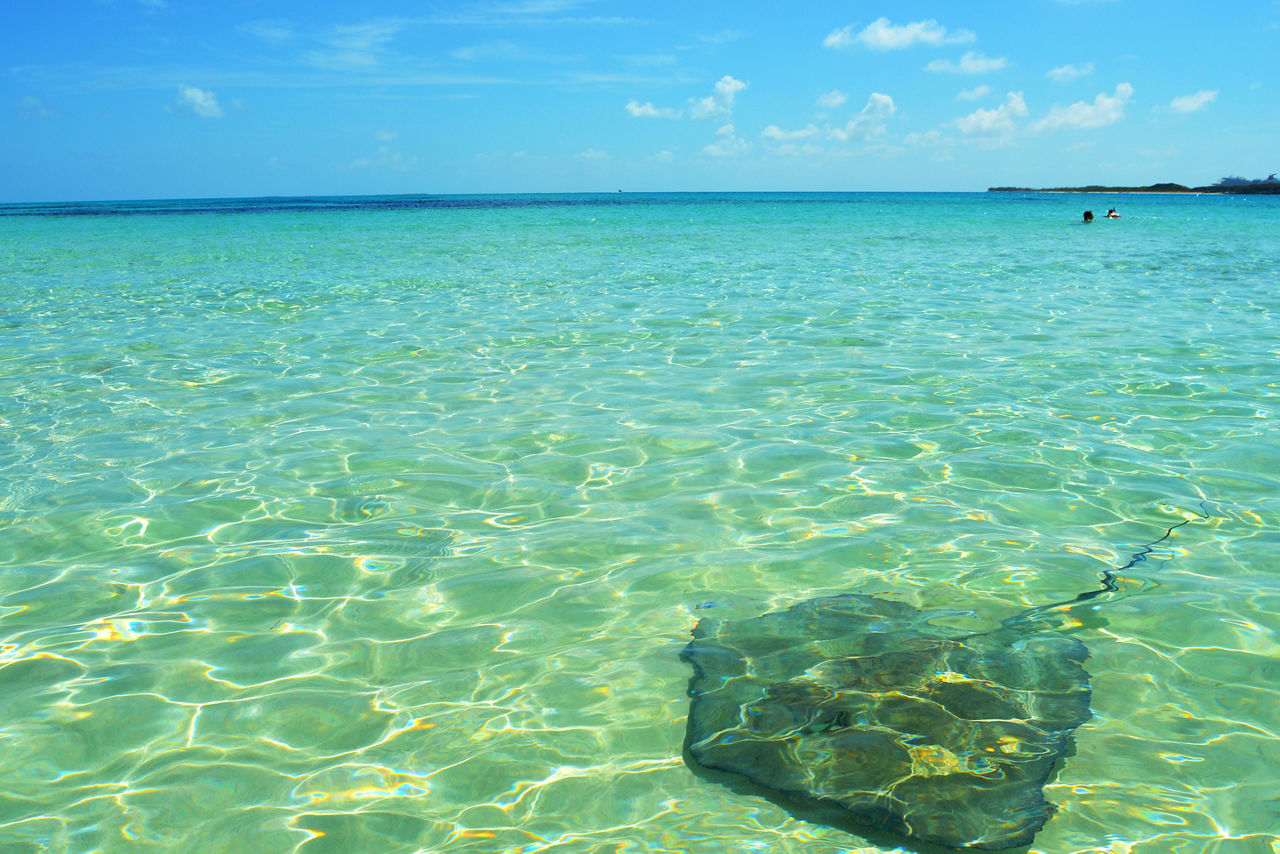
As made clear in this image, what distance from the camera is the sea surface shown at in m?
2.74

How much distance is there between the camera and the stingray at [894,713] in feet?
8.36

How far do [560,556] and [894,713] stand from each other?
199 cm

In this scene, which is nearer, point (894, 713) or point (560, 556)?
point (894, 713)

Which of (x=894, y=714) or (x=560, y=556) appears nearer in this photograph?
(x=894, y=714)

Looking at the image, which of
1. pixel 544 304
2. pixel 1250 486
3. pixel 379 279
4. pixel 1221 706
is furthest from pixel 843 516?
pixel 379 279

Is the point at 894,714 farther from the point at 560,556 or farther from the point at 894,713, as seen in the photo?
the point at 560,556

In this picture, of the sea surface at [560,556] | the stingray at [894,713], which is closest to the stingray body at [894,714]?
the stingray at [894,713]

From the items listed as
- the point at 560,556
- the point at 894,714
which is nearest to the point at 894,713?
the point at 894,714

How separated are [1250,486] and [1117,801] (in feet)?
11.2

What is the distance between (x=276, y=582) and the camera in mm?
4141

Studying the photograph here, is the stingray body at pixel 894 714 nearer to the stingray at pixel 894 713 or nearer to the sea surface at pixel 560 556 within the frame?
the stingray at pixel 894 713

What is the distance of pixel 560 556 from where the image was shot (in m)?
4.40

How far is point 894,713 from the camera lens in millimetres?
2912

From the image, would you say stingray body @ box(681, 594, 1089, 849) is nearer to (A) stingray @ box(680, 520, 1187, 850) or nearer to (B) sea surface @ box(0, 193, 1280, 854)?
(A) stingray @ box(680, 520, 1187, 850)
